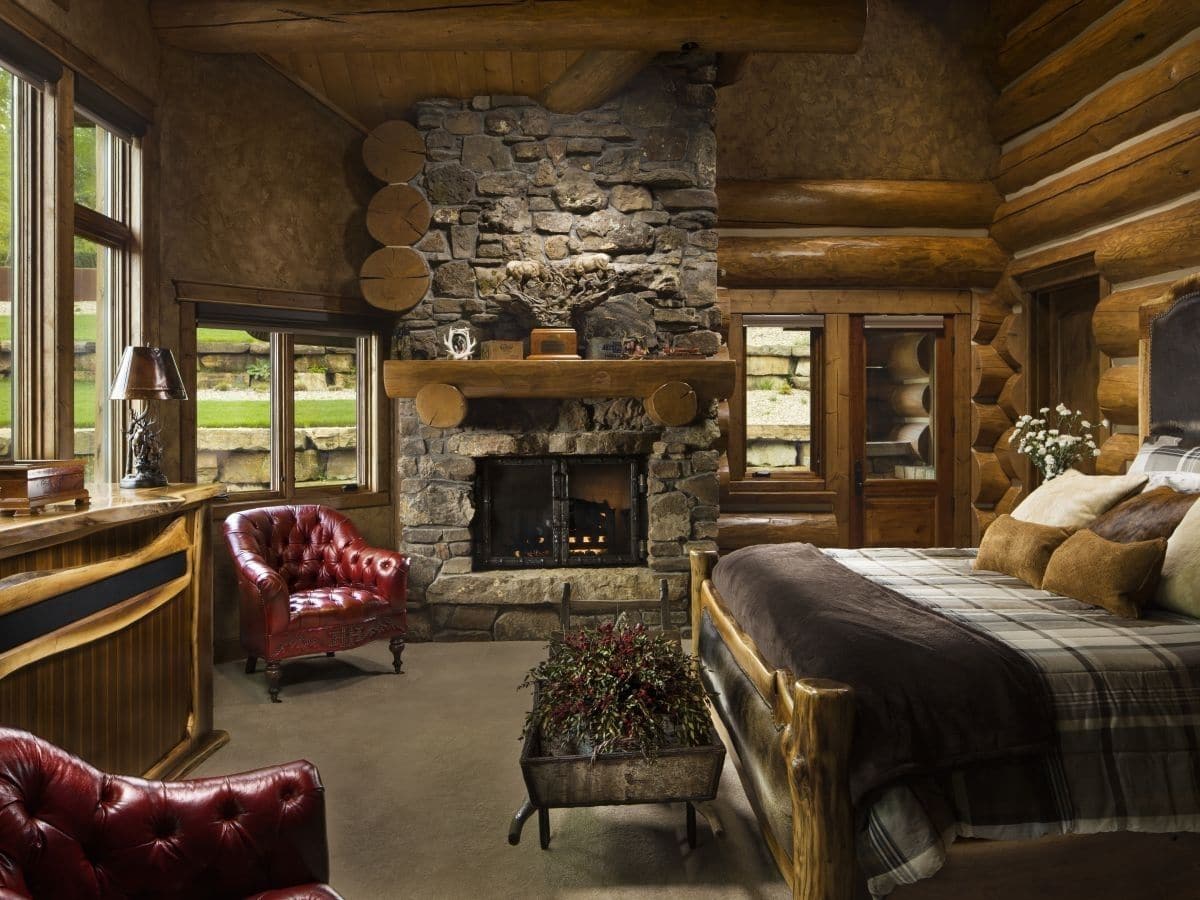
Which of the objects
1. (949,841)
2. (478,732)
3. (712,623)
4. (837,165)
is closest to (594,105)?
(837,165)

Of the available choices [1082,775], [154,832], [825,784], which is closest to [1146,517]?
[1082,775]

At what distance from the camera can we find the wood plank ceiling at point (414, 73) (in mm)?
4871

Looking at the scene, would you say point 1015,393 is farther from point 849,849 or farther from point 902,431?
point 849,849

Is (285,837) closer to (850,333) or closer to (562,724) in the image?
(562,724)

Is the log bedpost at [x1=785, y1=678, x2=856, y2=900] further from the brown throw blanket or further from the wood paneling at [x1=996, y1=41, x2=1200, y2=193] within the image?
the wood paneling at [x1=996, y1=41, x2=1200, y2=193]

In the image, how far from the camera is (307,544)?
473cm

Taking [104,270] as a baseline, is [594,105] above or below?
above

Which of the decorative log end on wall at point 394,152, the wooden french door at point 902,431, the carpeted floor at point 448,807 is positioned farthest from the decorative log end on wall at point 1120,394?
the decorative log end on wall at point 394,152

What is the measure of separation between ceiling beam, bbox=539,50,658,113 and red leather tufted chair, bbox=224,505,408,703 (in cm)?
293

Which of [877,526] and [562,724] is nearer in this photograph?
[562,724]

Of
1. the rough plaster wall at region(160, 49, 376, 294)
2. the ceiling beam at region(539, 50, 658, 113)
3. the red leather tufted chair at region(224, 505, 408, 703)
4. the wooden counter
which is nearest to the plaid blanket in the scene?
the wooden counter

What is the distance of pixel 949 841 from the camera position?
188cm

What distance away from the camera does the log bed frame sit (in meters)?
1.87

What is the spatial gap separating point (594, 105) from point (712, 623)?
3493mm
